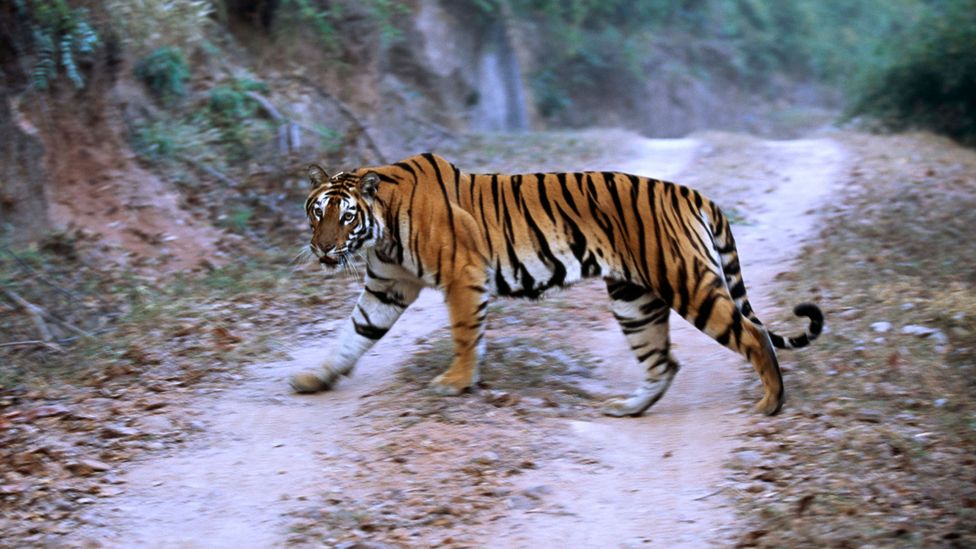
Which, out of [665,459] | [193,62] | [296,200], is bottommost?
[665,459]

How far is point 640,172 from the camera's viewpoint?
14141mm

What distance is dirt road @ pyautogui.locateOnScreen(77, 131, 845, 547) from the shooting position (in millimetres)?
5207

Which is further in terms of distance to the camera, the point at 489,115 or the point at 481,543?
the point at 489,115

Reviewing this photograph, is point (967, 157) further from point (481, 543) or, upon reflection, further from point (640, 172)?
point (481, 543)

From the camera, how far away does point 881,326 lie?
7473 mm

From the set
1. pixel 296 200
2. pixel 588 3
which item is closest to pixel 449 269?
pixel 296 200

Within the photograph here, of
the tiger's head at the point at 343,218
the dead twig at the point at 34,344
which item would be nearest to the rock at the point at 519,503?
the tiger's head at the point at 343,218

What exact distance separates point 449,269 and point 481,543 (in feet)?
6.44

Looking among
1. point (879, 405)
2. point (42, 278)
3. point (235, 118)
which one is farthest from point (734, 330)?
point (235, 118)

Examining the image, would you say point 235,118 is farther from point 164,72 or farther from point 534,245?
point 534,245

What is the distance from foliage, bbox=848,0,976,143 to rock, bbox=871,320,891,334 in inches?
469

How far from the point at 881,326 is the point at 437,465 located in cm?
343

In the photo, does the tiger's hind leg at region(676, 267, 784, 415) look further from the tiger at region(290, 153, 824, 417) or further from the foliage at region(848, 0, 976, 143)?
the foliage at region(848, 0, 976, 143)

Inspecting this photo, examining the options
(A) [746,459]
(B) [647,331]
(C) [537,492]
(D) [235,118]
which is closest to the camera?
(C) [537,492]
